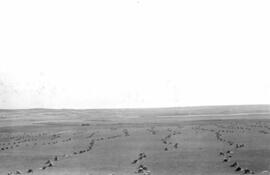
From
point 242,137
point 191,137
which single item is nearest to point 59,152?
point 191,137

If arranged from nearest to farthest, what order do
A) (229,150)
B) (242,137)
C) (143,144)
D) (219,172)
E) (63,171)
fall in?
(219,172) < (63,171) < (229,150) < (143,144) < (242,137)

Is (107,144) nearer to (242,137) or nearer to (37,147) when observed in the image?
(37,147)

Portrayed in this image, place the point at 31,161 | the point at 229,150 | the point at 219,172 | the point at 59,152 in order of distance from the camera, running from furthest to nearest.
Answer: the point at 59,152, the point at 229,150, the point at 31,161, the point at 219,172

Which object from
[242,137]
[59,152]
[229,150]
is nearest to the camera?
[229,150]

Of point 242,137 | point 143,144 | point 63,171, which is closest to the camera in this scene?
point 63,171

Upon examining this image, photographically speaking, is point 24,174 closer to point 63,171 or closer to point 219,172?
point 63,171

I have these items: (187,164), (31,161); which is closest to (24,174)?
(31,161)

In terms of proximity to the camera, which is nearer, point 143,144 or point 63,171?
point 63,171

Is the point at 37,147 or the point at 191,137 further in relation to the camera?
the point at 191,137
